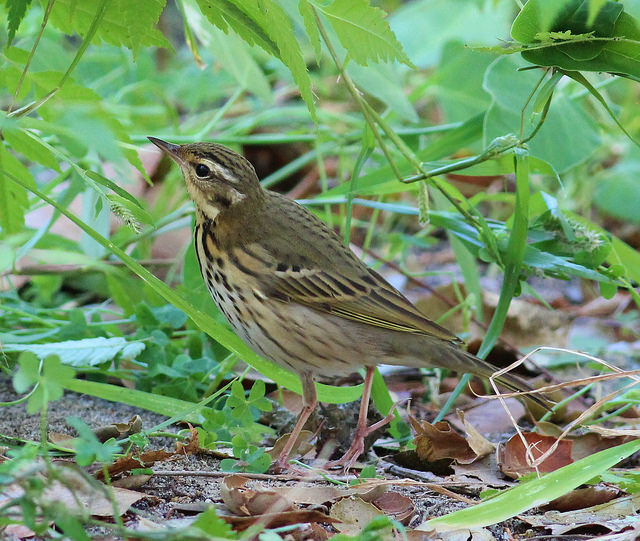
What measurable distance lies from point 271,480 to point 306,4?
1.63m

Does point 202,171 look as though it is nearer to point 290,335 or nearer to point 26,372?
point 290,335

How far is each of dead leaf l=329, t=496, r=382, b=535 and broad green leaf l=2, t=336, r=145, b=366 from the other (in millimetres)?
1309

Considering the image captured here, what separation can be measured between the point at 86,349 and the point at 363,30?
5.63 feet

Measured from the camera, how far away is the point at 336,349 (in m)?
3.92

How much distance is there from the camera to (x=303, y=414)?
12.3 ft

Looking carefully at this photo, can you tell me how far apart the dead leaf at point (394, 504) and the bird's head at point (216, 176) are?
160cm

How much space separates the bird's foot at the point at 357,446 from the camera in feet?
11.8

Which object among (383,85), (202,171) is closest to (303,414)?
(202,171)

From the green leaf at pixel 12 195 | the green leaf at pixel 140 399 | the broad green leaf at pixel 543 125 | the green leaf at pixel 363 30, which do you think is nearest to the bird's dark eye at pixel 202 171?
the green leaf at pixel 12 195

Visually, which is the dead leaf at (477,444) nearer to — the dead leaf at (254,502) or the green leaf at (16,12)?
the dead leaf at (254,502)

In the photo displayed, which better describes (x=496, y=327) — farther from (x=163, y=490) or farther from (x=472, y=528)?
(x=163, y=490)

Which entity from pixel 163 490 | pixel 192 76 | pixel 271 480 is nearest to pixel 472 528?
pixel 271 480

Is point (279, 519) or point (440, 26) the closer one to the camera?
point (279, 519)

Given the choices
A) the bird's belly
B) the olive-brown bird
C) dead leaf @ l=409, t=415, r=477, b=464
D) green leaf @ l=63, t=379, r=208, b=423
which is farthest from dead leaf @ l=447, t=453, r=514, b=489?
green leaf @ l=63, t=379, r=208, b=423
